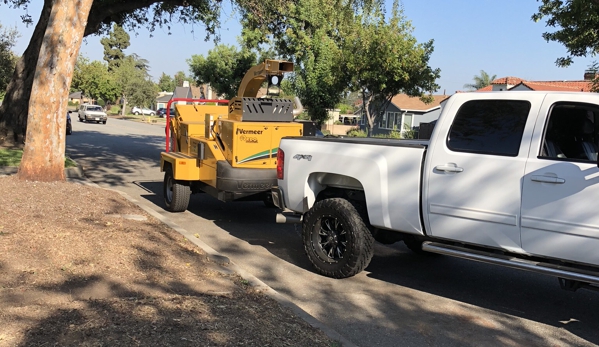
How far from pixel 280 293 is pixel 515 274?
295 centimetres

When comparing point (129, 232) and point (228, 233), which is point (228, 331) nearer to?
point (129, 232)

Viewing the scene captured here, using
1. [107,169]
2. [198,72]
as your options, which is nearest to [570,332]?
[107,169]

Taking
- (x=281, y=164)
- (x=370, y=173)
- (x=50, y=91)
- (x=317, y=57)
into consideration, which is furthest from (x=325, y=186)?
(x=317, y=57)

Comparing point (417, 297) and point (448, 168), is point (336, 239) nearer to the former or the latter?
point (417, 297)

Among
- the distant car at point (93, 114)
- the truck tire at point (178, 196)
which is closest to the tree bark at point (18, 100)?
the truck tire at point (178, 196)

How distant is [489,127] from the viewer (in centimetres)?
557

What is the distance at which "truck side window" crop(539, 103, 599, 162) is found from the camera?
16.6 feet

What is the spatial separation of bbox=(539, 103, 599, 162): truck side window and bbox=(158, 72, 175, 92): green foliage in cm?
15740

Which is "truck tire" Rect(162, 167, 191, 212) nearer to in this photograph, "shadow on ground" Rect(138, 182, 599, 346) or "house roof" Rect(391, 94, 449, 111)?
"shadow on ground" Rect(138, 182, 599, 346)

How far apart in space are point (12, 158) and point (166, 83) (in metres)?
150

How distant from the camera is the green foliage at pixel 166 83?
159 metres

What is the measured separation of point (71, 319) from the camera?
14.4ft

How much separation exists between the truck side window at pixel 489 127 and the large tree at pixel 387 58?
23.2m

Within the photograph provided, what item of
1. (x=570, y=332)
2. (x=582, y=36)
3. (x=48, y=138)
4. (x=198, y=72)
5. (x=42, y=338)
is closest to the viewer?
(x=42, y=338)
